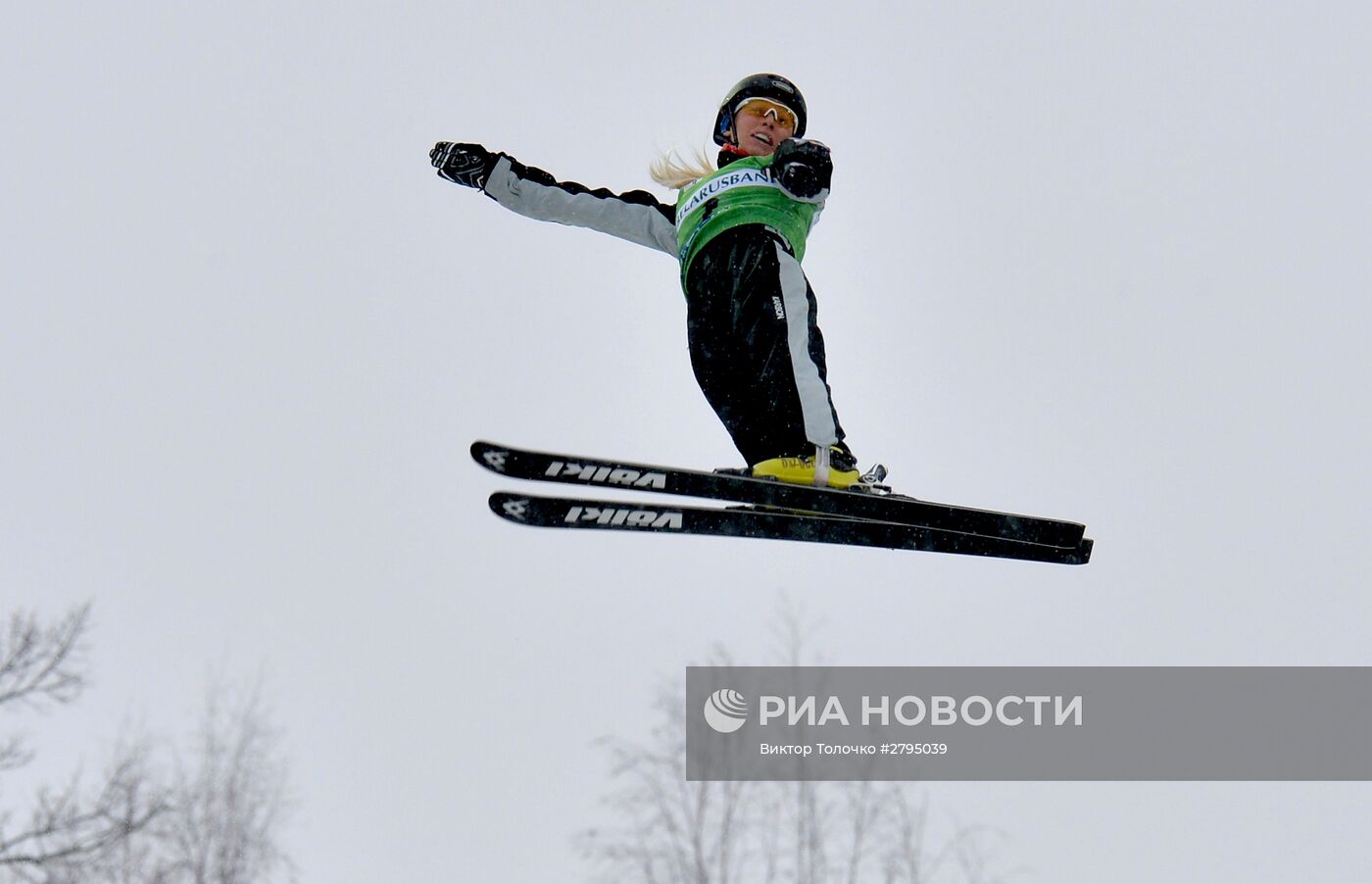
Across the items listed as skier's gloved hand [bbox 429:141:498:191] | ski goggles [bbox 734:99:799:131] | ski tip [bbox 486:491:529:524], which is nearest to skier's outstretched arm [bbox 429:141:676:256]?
skier's gloved hand [bbox 429:141:498:191]

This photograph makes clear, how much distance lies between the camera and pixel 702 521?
5.30m

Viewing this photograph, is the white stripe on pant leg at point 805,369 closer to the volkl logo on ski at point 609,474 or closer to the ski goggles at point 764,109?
the volkl logo on ski at point 609,474

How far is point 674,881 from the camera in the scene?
9906mm

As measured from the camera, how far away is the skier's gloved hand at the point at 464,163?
5.89 m

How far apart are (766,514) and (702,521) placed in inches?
10.3

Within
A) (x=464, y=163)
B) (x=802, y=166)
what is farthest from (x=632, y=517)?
(x=464, y=163)

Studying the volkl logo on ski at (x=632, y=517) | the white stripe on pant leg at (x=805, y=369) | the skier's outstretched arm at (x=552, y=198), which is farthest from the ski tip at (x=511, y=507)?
the skier's outstretched arm at (x=552, y=198)

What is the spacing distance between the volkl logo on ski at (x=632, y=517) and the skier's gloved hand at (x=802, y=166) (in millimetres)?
1373

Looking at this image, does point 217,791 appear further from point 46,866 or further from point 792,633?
point 792,633

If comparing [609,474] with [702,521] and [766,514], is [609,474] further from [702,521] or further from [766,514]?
[766,514]

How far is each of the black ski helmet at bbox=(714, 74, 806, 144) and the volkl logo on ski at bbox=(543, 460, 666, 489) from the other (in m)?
1.75

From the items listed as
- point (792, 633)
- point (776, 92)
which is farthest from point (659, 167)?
point (792, 633)

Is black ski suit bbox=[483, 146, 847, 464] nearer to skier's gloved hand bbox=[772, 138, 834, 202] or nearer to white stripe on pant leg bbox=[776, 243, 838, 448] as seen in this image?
white stripe on pant leg bbox=[776, 243, 838, 448]

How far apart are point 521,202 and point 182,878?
7737 mm
